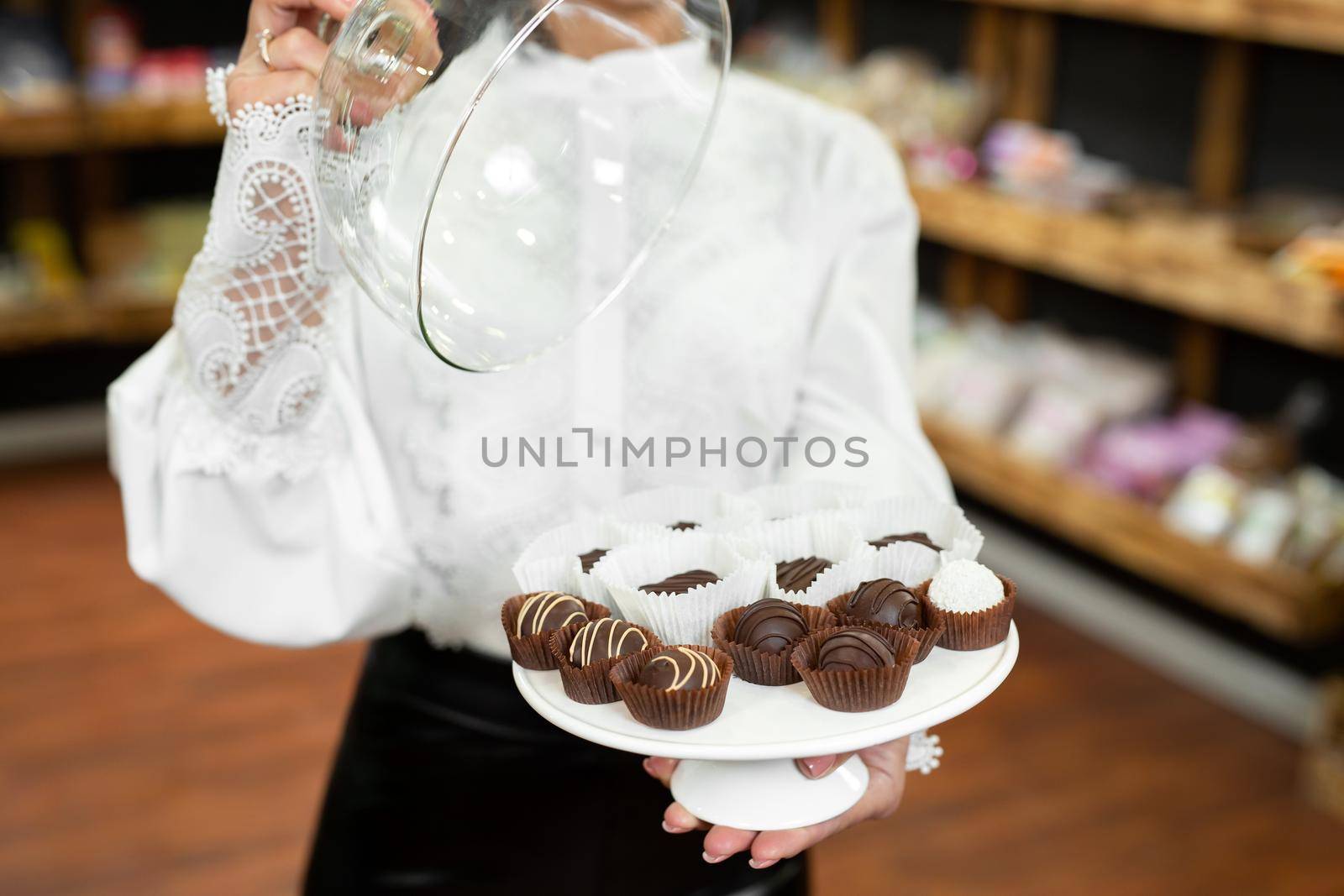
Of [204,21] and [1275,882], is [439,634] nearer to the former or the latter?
[1275,882]

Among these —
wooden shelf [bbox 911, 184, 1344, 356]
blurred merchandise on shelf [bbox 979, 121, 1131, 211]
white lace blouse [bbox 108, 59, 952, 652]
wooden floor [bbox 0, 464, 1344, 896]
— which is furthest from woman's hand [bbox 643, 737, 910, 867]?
blurred merchandise on shelf [bbox 979, 121, 1131, 211]

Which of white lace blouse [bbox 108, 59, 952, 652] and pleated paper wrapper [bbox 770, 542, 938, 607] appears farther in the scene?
white lace blouse [bbox 108, 59, 952, 652]

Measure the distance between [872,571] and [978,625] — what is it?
10 cm

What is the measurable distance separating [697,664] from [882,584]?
157 millimetres

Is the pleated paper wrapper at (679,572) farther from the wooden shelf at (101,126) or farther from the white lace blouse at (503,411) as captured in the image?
the wooden shelf at (101,126)

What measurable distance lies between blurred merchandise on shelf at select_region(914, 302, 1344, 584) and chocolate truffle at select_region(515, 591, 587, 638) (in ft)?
6.15

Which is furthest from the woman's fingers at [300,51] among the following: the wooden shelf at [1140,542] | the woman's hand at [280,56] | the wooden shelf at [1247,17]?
the wooden shelf at [1140,542]

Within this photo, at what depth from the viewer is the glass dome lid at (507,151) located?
80 centimetres

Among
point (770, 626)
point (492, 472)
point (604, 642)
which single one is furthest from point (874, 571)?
Answer: point (492, 472)

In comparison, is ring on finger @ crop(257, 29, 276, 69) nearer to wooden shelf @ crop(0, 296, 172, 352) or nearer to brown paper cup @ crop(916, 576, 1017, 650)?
brown paper cup @ crop(916, 576, 1017, 650)

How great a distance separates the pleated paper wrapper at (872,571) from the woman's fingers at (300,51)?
46cm

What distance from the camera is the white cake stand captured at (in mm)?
811

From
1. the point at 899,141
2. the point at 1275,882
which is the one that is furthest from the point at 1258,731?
the point at 899,141

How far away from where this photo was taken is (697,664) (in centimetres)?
85
